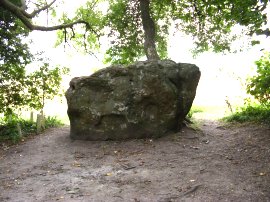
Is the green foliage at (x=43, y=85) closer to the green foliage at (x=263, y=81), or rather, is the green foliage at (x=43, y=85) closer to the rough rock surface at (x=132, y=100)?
the rough rock surface at (x=132, y=100)

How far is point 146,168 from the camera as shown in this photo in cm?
743

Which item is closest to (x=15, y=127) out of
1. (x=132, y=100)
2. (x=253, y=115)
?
(x=132, y=100)

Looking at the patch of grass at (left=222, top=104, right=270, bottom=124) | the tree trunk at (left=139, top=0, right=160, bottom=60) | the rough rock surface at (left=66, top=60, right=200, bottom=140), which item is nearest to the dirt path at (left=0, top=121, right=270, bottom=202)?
the rough rock surface at (left=66, top=60, right=200, bottom=140)

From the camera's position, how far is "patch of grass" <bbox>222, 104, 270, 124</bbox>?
35.2 ft

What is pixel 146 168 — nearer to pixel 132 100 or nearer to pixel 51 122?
pixel 132 100

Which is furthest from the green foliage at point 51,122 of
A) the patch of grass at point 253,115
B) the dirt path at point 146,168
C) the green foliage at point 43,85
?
the patch of grass at point 253,115

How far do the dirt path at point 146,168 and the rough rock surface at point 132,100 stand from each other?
0.47m

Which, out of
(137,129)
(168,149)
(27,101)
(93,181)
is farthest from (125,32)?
(93,181)

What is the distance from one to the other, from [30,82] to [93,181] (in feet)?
24.4

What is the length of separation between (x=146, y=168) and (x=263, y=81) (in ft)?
17.1

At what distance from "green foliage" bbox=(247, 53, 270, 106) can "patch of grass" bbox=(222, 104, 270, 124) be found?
48 centimetres

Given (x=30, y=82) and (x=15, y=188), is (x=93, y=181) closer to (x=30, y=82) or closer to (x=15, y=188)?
(x=15, y=188)

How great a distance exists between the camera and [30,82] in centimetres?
1288

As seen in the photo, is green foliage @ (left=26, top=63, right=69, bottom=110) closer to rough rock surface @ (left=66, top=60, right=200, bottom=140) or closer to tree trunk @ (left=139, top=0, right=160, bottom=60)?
rough rock surface @ (left=66, top=60, right=200, bottom=140)
